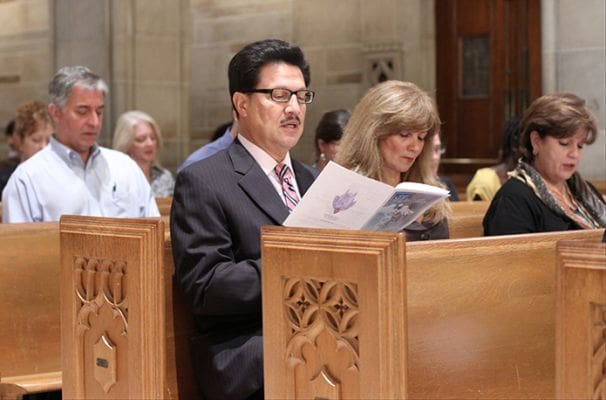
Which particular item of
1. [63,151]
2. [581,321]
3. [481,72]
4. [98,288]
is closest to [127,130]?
[63,151]

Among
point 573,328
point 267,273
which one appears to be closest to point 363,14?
point 267,273

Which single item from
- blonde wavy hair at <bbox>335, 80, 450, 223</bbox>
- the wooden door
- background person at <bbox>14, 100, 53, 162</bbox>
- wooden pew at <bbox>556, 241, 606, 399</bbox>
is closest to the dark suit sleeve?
blonde wavy hair at <bbox>335, 80, 450, 223</bbox>

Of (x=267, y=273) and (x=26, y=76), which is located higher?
(x=26, y=76)

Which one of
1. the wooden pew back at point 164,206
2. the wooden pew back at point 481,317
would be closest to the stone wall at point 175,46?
the wooden pew back at point 164,206

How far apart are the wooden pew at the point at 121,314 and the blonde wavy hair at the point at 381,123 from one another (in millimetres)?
822

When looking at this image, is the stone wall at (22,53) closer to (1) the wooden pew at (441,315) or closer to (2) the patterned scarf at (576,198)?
(2) the patterned scarf at (576,198)

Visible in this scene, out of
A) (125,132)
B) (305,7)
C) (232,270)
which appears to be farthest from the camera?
(305,7)

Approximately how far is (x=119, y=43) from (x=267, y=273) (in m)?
6.82

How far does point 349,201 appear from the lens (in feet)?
11.4

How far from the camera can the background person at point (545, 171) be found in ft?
15.8

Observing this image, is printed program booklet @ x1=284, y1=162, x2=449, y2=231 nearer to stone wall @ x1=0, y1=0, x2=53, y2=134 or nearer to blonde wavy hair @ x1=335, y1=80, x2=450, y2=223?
A: blonde wavy hair @ x1=335, y1=80, x2=450, y2=223

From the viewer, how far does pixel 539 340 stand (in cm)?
373

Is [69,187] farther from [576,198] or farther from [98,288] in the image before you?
[576,198]

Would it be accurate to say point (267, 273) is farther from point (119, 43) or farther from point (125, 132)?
point (119, 43)
